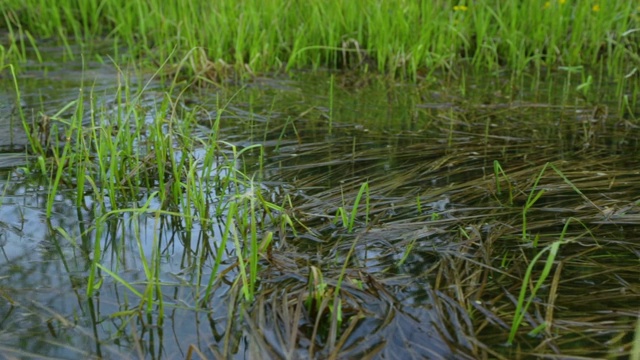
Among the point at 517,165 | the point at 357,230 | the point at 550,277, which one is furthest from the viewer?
the point at 517,165

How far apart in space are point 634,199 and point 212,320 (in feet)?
5.14

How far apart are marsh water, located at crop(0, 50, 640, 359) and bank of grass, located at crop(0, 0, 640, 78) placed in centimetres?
114

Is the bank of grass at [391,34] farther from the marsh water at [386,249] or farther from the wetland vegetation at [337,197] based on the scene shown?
the marsh water at [386,249]

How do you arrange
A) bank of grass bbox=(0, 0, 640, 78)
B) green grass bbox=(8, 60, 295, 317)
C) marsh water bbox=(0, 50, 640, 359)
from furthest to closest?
bank of grass bbox=(0, 0, 640, 78) → green grass bbox=(8, 60, 295, 317) → marsh water bbox=(0, 50, 640, 359)

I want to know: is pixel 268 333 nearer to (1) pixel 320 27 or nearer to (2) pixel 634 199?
(2) pixel 634 199

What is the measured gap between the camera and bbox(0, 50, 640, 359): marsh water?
67.6 inches

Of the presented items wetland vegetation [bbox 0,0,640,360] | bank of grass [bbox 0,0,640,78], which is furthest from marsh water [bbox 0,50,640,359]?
bank of grass [bbox 0,0,640,78]

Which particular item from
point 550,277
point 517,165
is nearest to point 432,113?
point 517,165

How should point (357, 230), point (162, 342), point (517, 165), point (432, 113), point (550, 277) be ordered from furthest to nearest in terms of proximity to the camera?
point (432, 113)
point (517, 165)
point (357, 230)
point (550, 277)
point (162, 342)

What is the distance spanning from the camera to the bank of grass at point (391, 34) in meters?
4.86

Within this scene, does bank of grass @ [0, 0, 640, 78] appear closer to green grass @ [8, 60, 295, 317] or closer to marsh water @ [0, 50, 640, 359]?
marsh water @ [0, 50, 640, 359]

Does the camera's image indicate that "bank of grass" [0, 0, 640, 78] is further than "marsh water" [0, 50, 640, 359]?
Yes

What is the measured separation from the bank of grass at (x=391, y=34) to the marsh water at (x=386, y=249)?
114cm

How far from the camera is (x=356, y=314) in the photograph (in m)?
1.79
